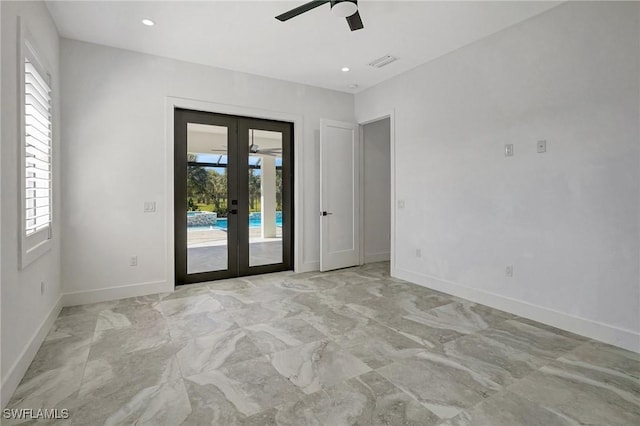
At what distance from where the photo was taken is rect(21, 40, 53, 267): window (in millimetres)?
2287

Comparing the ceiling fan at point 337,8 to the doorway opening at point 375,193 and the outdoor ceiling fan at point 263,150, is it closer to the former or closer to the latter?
the outdoor ceiling fan at point 263,150

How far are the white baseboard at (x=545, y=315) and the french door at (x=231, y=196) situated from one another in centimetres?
234

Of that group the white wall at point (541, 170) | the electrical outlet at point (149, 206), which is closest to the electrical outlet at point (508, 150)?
the white wall at point (541, 170)

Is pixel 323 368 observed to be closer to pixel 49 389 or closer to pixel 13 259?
pixel 49 389

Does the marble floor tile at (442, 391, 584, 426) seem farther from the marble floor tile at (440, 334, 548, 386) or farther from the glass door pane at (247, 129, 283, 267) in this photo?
the glass door pane at (247, 129, 283, 267)

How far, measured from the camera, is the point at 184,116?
4270 millimetres

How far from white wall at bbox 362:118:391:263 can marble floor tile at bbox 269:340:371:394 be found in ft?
10.8

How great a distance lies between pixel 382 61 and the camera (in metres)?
4.20

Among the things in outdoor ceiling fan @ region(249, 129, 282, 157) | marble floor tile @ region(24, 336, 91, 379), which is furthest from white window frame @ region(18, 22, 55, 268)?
outdoor ceiling fan @ region(249, 129, 282, 157)

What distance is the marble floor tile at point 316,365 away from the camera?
2090 mm

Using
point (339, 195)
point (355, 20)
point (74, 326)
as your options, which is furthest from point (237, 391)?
point (339, 195)

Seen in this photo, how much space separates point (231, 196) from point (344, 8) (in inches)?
112

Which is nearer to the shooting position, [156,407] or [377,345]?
[156,407]

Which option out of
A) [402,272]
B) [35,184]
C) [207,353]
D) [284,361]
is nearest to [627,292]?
[402,272]
